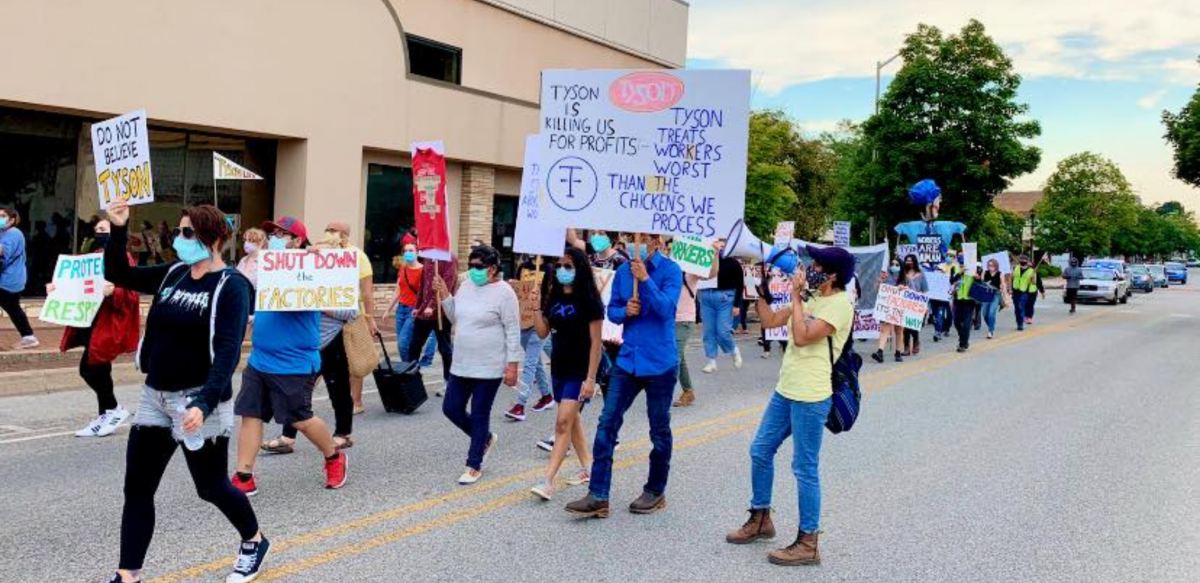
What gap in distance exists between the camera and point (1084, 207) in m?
81.7

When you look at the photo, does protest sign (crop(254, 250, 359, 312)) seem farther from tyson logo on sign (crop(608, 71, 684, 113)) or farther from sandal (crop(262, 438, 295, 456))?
tyson logo on sign (crop(608, 71, 684, 113))

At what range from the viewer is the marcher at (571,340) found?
6184 mm

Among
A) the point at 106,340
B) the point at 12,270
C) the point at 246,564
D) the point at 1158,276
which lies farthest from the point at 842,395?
the point at 1158,276

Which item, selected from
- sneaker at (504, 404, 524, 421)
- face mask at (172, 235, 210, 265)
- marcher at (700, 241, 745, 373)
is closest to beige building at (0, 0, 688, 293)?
marcher at (700, 241, 745, 373)

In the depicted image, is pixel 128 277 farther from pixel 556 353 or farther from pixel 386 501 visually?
pixel 556 353

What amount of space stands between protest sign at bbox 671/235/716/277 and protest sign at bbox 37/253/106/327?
5.19 meters

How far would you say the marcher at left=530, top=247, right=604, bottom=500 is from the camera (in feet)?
20.3

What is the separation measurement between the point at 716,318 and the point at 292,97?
836cm

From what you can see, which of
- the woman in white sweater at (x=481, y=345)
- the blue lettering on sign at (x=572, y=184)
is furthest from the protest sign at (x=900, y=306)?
the woman in white sweater at (x=481, y=345)

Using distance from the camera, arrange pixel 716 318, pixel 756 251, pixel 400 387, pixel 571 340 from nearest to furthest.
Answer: pixel 571 340 → pixel 756 251 → pixel 400 387 → pixel 716 318

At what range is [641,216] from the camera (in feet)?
21.0

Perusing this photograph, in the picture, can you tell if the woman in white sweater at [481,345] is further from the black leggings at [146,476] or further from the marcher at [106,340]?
the marcher at [106,340]

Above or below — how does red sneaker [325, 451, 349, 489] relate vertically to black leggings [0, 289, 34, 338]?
below

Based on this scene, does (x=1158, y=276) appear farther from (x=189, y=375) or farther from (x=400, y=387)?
(x=189, y=375)
